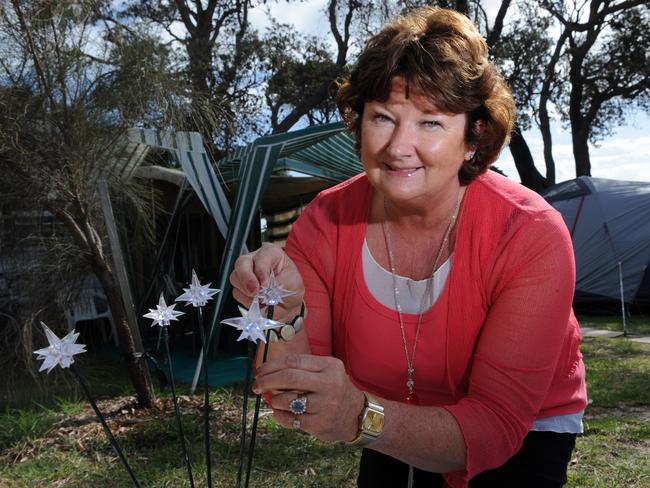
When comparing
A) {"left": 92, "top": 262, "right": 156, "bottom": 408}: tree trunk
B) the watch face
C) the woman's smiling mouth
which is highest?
the woman's smiling mouth

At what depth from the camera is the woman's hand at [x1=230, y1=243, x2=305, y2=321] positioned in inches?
51.4

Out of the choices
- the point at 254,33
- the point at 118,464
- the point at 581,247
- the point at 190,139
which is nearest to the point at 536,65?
the point at 254,33

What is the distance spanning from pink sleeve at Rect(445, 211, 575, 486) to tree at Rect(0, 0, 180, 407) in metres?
3.46

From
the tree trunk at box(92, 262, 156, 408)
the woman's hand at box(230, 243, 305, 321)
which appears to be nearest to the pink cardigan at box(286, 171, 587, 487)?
the woman's hand at box(230, 243, 305, 321)

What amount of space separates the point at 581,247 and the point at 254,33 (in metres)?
→ 10.4

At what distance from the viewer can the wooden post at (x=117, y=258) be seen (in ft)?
15.5

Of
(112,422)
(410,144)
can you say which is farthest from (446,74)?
(112,422)

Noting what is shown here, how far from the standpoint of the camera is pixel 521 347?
55.4 inches

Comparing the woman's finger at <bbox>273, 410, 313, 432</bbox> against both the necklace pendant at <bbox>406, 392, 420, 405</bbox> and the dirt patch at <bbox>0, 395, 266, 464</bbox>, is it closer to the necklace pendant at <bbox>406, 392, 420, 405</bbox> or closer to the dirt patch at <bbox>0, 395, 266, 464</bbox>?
the necklace pendant at <bbox>406, 392, 420, 405</bbox>

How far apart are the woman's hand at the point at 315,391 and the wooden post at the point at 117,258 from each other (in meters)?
3.99

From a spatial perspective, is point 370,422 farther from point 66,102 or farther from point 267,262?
point 66,102

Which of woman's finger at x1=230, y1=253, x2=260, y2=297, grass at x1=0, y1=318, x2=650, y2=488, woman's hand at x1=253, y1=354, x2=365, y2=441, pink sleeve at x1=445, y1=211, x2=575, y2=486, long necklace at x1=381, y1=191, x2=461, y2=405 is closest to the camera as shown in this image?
woman's hand at x1=253, y1=354, x2=365, y2=441

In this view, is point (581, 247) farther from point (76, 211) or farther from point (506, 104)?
point (506, 104)

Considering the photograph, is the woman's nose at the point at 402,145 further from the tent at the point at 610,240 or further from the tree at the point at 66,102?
the tent at the point at 610,240
